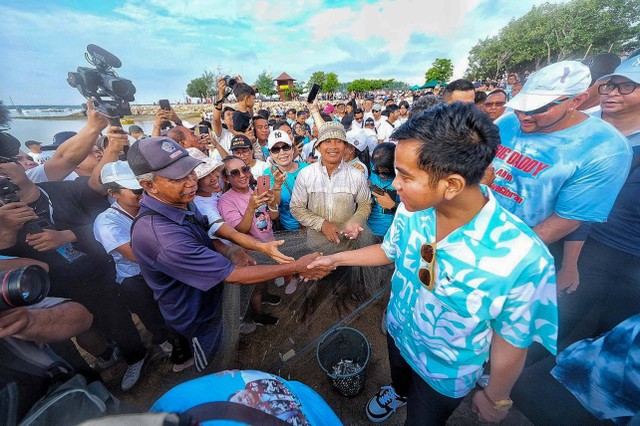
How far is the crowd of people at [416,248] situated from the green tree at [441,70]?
6488cm

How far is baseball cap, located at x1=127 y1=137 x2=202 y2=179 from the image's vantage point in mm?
2039

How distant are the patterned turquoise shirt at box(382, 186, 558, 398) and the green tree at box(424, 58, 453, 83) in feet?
218

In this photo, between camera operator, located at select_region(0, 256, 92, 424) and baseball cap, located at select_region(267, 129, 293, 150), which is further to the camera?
baseball cap, located at select_region(267, 129, 293, 150)

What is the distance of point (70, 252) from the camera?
9.16 feet

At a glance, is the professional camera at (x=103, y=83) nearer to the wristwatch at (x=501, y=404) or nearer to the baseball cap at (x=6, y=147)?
the baseball cap at (x=6, y=147)

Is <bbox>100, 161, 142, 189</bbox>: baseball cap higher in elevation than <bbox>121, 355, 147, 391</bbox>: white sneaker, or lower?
higher

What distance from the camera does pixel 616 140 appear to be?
200 cm

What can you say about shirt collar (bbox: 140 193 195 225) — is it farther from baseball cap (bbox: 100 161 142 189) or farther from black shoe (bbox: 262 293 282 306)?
black shoe (bbox: 262 293 282 306)

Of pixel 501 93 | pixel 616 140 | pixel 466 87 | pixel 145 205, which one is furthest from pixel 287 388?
pixel 501 93

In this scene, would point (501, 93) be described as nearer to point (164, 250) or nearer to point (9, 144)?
point (164, 250)

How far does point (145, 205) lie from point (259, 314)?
2365 millimetres

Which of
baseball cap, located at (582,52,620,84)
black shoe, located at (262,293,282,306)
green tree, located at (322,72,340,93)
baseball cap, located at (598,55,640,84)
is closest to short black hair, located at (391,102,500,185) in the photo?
baseball cap, located at (598,55,640,84)

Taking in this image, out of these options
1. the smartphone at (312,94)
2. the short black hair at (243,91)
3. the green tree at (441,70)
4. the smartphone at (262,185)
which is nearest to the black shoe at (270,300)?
the smartphone at (262,185)

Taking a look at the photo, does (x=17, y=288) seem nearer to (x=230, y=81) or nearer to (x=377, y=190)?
(x=377, y=190)
